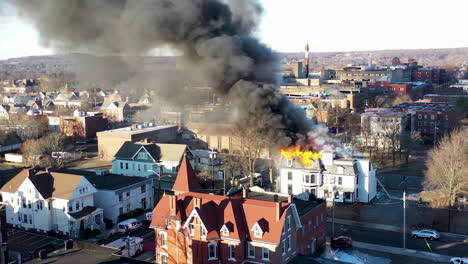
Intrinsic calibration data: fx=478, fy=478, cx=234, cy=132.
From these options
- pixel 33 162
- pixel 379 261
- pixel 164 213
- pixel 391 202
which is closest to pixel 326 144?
pixel 391 202

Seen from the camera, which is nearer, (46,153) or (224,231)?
(224,231)

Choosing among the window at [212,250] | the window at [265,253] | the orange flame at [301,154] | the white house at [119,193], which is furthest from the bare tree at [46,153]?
the window at [265,253]

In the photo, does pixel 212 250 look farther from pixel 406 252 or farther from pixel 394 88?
pixel 394 88

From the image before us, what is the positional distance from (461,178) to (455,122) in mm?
25659

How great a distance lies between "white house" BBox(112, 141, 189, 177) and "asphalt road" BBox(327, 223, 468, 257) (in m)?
14.4

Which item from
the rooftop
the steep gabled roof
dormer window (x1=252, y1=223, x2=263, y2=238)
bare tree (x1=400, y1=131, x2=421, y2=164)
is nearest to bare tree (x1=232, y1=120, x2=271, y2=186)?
the steep gabled roof

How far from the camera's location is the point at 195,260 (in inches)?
724

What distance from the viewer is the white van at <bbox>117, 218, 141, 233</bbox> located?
24453 mm

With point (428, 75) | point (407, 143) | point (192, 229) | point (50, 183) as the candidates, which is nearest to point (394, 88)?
point (428, 75)

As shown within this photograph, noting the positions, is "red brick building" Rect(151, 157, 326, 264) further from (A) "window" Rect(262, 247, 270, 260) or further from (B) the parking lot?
(B) the parking lot

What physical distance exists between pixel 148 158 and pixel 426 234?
810 inches

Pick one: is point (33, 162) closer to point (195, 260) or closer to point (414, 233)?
point (195, 260)

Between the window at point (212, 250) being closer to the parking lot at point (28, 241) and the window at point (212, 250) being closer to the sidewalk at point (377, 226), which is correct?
the parking lot at point (28, 241)

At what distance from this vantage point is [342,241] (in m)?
22.4
